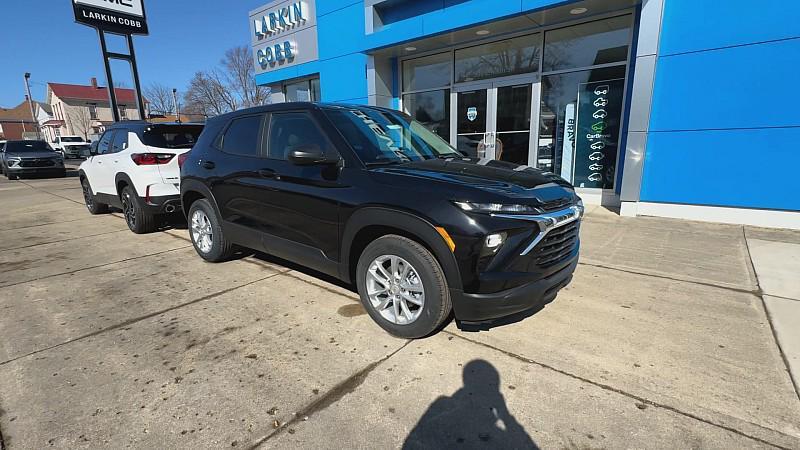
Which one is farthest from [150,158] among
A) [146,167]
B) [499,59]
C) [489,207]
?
[499,59]

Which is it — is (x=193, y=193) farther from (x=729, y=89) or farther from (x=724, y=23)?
(x=724, y=23)

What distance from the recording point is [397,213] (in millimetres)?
2797

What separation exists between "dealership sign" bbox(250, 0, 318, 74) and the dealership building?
0.09 m

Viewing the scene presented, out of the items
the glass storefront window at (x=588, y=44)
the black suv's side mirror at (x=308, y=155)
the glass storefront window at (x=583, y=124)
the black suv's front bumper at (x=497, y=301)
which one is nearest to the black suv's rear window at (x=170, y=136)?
the black suv's side mirror at (x=308, y=155)

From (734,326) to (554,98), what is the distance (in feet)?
21.0

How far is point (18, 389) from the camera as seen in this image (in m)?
2.51

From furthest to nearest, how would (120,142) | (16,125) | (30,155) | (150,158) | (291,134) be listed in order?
(16,125)
(30,155)
(120,142)
(150,158)
(291,134)

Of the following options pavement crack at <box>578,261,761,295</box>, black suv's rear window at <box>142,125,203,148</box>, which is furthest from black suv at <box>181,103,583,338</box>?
black suv's rear window at <box>142,125,203,148</box>

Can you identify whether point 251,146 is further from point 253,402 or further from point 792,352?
point 792,352

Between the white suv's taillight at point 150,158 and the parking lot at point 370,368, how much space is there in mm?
2005

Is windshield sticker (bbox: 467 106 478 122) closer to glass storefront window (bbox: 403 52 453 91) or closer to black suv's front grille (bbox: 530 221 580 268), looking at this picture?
glass storefront window (bbox: 403 52 453 91)

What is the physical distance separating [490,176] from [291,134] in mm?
1894

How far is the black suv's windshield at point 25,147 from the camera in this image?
17875mm

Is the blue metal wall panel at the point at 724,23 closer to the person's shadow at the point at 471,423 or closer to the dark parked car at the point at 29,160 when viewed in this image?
the person's shadow at the point at 471,423
